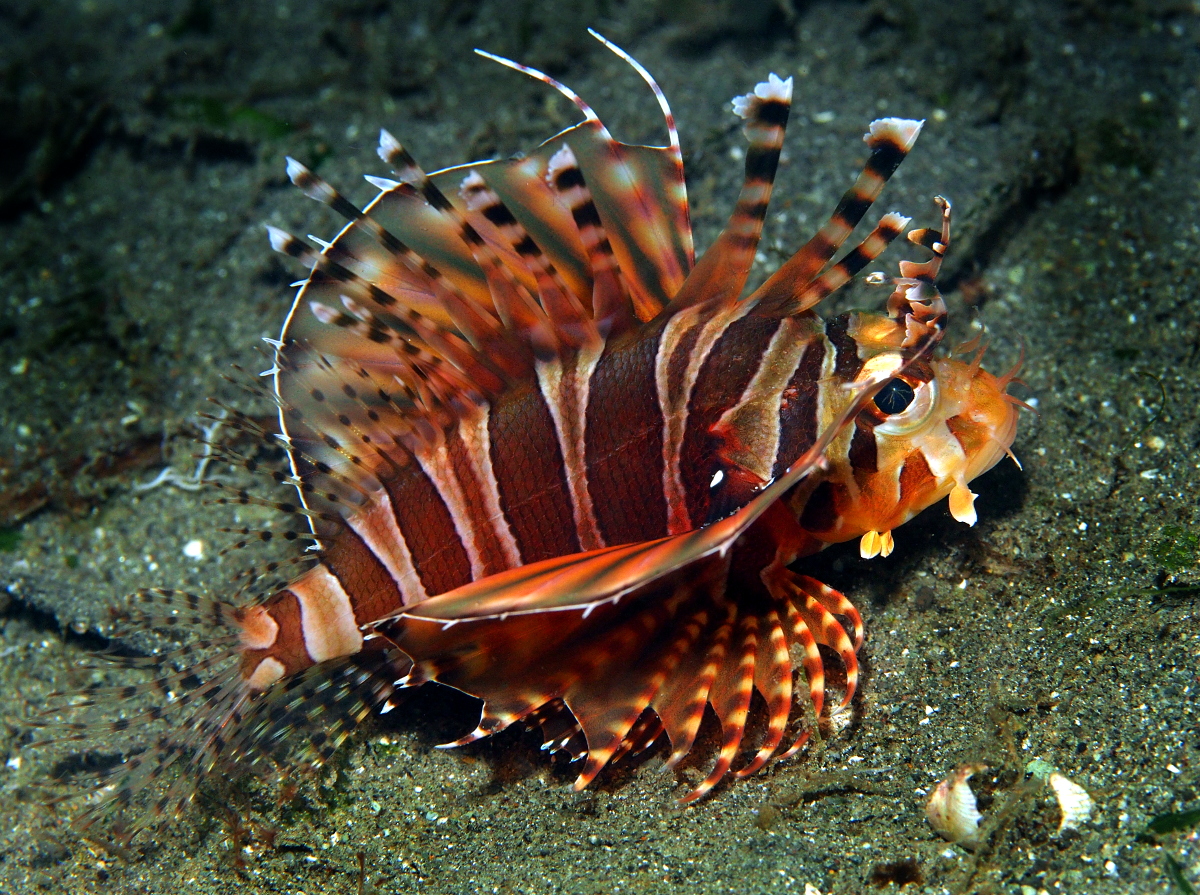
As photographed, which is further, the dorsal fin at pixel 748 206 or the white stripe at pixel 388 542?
the white stripe at pixel 388 542

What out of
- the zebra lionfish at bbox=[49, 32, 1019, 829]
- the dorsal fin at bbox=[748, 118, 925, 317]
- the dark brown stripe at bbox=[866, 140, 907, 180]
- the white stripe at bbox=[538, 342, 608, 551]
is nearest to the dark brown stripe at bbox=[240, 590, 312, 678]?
the zebra lionfish at bbox=[49, 32, 1019, 829]

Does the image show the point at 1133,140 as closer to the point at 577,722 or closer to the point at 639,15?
the point at 639,15

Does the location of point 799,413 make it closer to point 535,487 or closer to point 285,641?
point 535,487

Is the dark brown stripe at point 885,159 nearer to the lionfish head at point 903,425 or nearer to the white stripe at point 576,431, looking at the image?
the lionfish head at point 903,425

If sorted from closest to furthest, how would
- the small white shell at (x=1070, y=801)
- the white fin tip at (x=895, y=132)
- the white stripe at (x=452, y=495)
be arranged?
the small white shell at (x=1070, y=801)
the white fin tip at (x=895, y=132)
the white stripe at (x=452, y=495)

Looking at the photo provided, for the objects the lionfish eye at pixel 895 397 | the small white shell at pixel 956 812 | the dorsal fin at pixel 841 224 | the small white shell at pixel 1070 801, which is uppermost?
the dorsal fin at pixel 841 224

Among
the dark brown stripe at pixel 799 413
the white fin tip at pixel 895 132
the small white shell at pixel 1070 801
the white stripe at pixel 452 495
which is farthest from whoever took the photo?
the white stripe at pixel 452 495

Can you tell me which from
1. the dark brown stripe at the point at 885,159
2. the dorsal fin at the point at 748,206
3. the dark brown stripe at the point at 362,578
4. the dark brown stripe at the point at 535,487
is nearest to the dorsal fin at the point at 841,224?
the dark brown stripe at the point at 885,159

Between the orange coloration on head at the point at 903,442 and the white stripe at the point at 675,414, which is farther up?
the white stripe at the point at 675,414
